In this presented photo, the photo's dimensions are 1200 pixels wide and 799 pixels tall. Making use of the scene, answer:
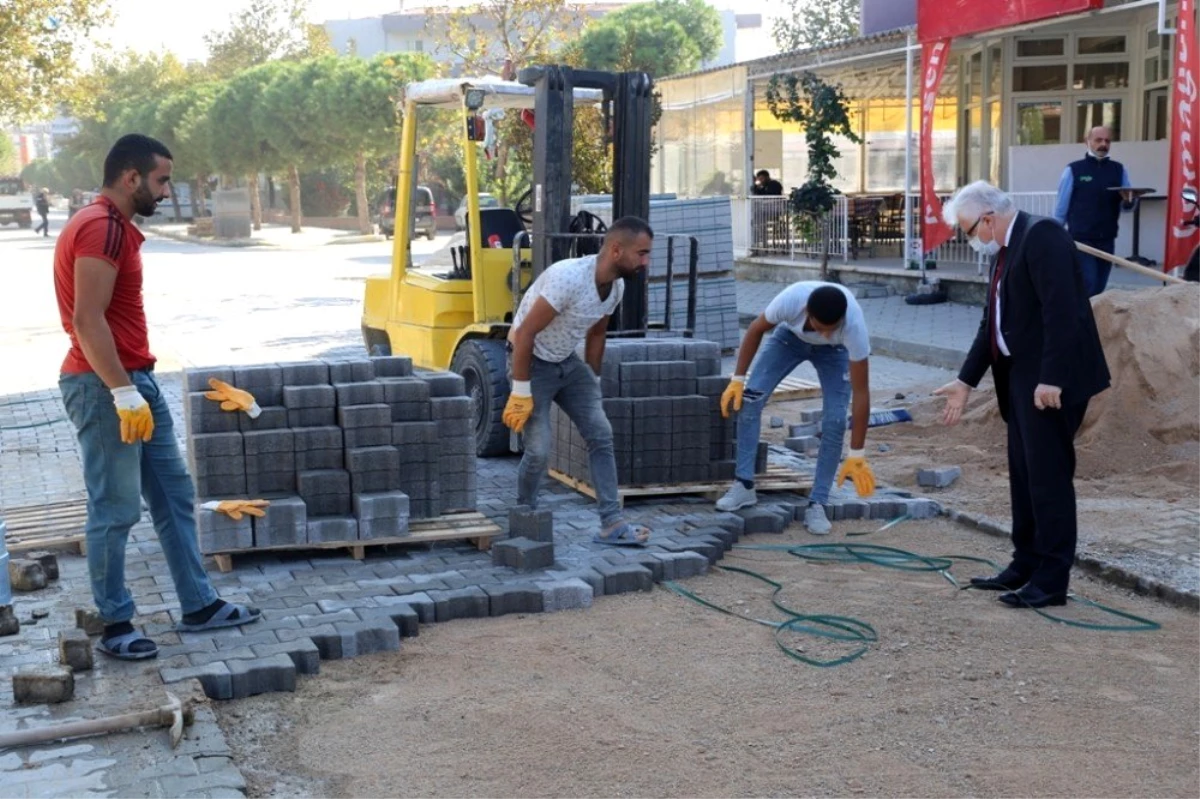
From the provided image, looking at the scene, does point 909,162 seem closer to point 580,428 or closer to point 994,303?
point 580,428

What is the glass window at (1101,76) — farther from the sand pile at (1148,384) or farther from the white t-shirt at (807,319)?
the white t-shirt at (807,319)

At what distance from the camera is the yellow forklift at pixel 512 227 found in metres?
9.59

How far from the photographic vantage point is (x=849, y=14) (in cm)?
5294

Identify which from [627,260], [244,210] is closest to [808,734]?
[627,260]

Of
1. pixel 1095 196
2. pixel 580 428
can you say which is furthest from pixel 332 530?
pixel 1095 196

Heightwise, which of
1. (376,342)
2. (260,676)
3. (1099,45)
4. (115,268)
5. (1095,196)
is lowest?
(260,676)

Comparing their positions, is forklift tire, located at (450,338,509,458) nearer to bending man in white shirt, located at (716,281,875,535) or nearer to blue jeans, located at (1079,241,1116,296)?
bending man in white shirt, located at (716,281,875,535)

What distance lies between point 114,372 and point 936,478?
5.51 m

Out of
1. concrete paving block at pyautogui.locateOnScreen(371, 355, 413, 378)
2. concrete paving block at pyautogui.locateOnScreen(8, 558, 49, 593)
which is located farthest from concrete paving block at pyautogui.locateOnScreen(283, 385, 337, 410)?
concrete paving block at pyautogui.locateOnScreen(8, 558, 49, 593)

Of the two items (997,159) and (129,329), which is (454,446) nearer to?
(129,329)

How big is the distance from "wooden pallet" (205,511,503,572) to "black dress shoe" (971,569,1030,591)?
8.23 ft

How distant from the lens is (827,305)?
7.36 metres

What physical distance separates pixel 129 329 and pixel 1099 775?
13.1 feet

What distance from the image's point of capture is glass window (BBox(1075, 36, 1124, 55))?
19.9m
